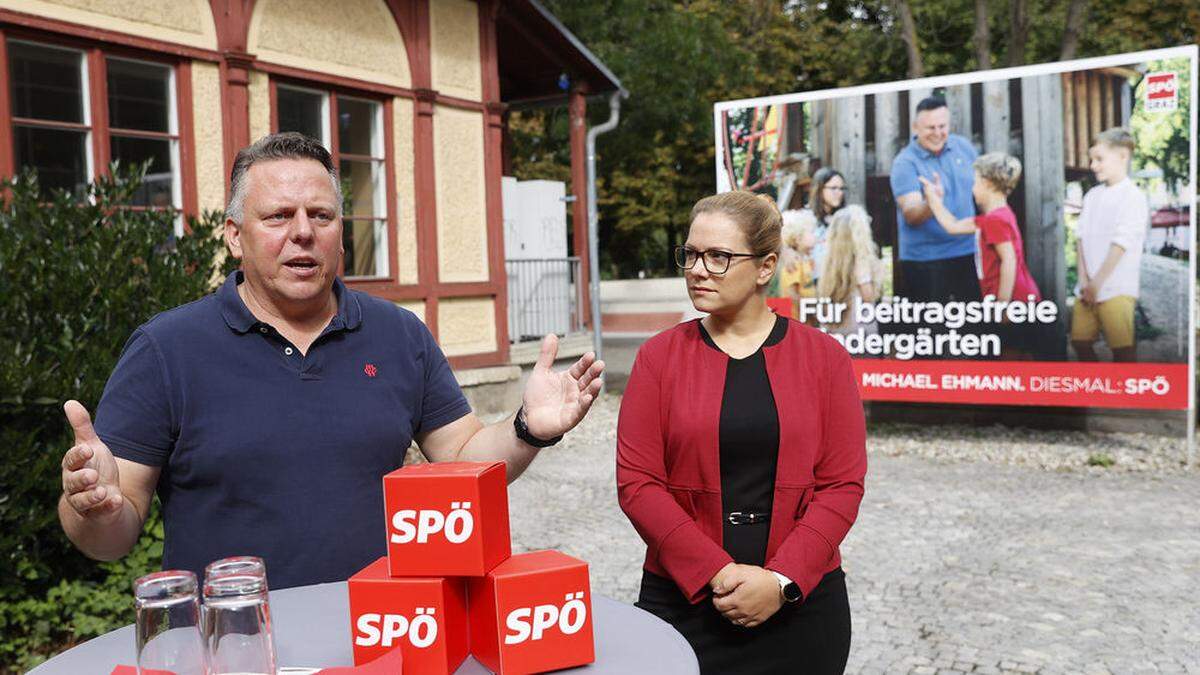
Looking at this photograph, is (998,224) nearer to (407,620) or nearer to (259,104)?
(259,104)

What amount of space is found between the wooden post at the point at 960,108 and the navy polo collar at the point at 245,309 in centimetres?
780

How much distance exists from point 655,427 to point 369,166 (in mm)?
8101

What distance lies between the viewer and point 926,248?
9297 millimetres

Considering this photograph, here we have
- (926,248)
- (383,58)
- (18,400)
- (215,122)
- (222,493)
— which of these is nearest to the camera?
(222,493)

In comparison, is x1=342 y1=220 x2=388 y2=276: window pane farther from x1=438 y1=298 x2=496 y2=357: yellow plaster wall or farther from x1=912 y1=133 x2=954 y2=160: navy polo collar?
x1=912 y1=133 x2=954 y2=160: navy polo collar

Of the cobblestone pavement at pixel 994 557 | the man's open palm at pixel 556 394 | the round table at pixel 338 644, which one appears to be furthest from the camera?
the cobblestone pavement at pixel 994 557

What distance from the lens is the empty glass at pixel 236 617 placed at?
1.48m

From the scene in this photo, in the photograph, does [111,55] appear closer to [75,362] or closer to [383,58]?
[383,58]

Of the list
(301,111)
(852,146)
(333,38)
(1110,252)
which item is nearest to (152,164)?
(301,111)

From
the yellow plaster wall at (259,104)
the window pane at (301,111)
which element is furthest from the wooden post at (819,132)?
the yellow plaster wall at (259,104)

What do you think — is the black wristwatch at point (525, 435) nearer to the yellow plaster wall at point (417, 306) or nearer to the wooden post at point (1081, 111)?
the wooden post at point (1081, 111)

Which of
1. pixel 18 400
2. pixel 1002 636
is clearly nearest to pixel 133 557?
pixel 18 400

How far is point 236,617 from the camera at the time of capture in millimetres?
1494

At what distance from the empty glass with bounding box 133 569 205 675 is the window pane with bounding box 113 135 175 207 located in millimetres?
7264
